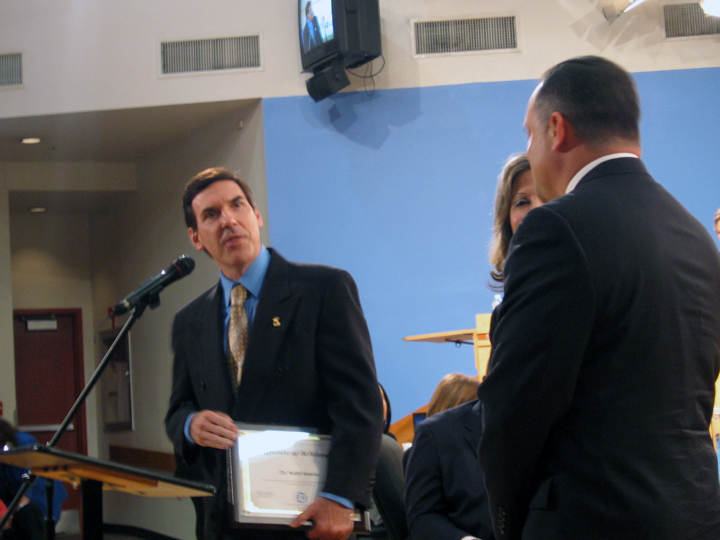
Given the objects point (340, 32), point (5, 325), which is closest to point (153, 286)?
point (340, 32)

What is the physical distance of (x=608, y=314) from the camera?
3.77ft

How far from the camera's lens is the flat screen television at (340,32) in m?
5.21

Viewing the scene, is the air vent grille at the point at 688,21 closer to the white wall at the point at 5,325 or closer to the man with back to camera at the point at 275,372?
the man with back to camera at the point at 275,372

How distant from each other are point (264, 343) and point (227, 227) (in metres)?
0.36

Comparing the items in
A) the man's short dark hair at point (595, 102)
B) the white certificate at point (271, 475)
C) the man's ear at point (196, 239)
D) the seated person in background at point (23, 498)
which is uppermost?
the man's short dark hair at point (595, 102)

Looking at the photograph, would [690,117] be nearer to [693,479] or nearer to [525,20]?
[525,20]

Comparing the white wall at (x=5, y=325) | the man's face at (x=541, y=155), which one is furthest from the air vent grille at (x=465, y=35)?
the man's face at (x=541, y=155)

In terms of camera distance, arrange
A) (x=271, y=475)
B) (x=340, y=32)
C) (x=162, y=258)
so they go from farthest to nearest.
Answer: (x=162, y=258), (x=340, y=32), (x=271, y=475)

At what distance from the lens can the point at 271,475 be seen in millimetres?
1740

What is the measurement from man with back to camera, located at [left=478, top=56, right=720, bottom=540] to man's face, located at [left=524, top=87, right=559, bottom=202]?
11 centimetres

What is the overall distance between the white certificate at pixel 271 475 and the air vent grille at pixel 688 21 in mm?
4807

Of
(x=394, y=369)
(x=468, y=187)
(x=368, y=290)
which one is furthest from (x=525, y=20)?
(x=394, y=369)

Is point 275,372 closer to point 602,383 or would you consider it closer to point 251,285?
point 251,285

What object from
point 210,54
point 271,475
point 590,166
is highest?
point 210,54
